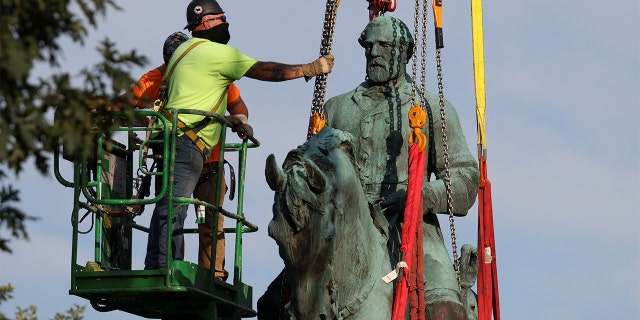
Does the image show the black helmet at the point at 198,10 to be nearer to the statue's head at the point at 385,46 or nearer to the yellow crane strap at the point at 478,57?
the statue's head at the point at 385,46

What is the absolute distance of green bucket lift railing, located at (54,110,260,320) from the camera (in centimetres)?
1590

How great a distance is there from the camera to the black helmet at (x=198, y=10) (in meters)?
17.2

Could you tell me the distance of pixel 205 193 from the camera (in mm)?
16812

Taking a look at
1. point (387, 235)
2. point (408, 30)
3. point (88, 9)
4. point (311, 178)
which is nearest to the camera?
point (88, 9)

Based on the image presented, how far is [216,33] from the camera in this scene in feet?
56.3

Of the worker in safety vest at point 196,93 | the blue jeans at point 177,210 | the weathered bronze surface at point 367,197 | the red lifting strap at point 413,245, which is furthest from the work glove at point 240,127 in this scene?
the red lifting strap at point 413,245

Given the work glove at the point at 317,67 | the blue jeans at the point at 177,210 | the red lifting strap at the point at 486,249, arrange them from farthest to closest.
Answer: the red lifting strap at the point at 486,249
the work glove at the point at 317,67
the blue jeans at the point at 177,210

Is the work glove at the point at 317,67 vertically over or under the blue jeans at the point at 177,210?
over

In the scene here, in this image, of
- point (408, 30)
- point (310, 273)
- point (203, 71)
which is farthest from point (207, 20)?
point (310, 273)

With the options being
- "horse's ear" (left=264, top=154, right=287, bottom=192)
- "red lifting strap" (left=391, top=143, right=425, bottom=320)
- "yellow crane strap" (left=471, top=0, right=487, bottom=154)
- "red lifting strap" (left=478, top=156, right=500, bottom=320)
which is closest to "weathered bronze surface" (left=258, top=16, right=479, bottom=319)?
"horse's ear" (left=264, top=154, right=287, bottom=192)

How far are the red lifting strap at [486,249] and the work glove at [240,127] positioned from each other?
99.7 inches

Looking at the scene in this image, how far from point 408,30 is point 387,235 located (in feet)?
7.51

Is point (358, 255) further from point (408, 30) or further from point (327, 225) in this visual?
point (408, 30)

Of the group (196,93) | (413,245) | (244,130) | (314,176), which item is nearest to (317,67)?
(244,130)
